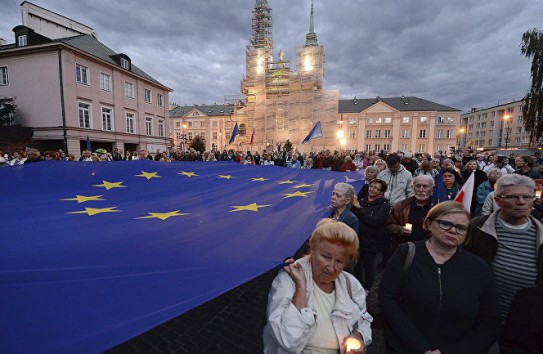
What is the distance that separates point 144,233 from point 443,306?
2791mm

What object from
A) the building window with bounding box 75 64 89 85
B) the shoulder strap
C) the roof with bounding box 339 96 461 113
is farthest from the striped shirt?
the roof with bounding box 339 96 461 113

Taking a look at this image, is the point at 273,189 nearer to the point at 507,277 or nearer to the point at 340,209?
the point at 340,209

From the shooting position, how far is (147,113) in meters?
29.6

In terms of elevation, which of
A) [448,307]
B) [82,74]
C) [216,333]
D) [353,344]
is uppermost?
[82,74]

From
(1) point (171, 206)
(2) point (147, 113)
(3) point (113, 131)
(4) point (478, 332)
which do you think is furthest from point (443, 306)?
(2) point (147, 113)

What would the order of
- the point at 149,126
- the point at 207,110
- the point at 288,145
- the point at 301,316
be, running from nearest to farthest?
1. the point at 301,316
2. the point at 149,126
3. the point at 288,145
4. the point at 207,110

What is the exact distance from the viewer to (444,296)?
5.72 ft

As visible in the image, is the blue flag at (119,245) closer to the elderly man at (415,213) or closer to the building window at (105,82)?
the elderly man at (415,213)

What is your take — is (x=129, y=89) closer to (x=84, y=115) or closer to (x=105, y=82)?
(x=105, y=82)

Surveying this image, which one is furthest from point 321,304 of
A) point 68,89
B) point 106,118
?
point 106,118

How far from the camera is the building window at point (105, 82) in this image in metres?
24.5

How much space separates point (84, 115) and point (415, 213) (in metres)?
28.2

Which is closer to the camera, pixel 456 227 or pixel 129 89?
pixel 456 227

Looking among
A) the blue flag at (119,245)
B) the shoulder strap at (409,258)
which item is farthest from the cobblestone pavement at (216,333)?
the shoulder strap at (409,258)
